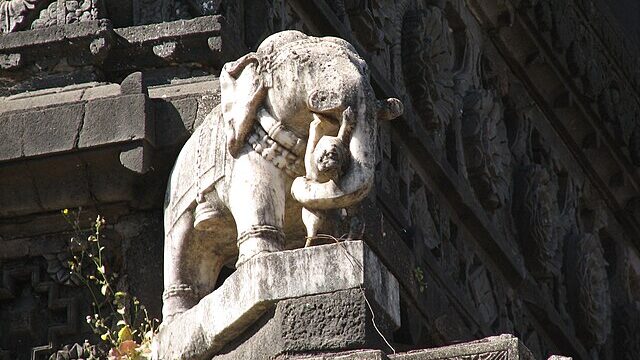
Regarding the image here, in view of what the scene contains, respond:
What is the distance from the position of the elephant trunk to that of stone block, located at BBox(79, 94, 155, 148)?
1.32 metres

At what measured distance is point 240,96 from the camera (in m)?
12.0

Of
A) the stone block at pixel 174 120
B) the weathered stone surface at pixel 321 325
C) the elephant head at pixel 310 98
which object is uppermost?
the stone block at pixel 174 120

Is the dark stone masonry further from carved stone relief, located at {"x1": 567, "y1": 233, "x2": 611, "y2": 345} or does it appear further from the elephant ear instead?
the elephant ear

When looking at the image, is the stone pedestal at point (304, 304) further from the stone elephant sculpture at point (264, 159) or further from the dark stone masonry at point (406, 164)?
the stone elephant sculpture at point (264, 159)

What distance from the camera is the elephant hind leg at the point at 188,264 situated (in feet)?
40.2

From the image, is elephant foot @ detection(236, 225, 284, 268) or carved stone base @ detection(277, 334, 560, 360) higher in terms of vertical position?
elephant foot @ detection(236, 225, 284, 268)

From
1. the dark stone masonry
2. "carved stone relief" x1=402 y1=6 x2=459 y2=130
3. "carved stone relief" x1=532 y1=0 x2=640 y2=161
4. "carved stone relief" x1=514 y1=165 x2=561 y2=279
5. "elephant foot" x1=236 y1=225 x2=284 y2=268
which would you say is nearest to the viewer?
"elephant foot" x1=236 y1=225 x2=284 y2=268

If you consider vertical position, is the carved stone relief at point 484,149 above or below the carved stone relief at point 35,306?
above

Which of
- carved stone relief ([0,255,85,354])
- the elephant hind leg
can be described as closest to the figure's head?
the elephant hind leg

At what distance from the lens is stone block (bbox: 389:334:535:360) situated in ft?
36.7

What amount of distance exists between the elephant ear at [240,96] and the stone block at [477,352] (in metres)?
1.30

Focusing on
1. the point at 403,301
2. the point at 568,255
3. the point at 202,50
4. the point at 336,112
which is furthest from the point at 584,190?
the point at 336,112

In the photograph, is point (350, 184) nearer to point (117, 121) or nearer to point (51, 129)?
point (117, 121)

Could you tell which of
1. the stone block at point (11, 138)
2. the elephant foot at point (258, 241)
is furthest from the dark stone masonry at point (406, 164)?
the elephant foot at point (258, 241)
